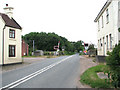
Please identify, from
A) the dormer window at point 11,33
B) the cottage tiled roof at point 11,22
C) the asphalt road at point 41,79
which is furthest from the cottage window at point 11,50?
the asphalt road at point 41,79

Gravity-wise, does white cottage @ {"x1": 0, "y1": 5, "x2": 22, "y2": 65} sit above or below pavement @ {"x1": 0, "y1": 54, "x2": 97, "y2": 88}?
above

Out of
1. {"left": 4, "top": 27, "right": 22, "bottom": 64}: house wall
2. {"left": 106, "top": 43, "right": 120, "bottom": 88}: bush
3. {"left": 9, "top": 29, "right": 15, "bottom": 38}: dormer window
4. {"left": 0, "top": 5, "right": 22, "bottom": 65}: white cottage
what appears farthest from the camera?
{"left": 9, "top": 29, "right": 15, "bottom": 38}: dormer window

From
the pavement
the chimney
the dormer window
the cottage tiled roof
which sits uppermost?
the chimney

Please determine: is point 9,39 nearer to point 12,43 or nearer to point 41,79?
point 12,43

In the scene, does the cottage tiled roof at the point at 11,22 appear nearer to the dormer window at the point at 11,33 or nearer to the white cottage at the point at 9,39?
the white cottage at the point at 9,39

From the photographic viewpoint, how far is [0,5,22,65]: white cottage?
63.9 feet

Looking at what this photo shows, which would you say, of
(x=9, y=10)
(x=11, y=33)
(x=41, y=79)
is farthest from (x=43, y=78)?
(x=9, y=10)

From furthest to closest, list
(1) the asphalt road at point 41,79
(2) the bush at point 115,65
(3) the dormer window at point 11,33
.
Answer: (3) the dormer window at point 11,33
(1) the asphalt road at point 41,79
(2) the bush at point 115,65

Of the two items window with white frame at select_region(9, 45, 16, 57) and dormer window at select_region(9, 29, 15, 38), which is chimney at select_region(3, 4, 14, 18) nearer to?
dormer window at select_region(9, 29, 15, 38)

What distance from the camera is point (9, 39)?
20484 millimetres

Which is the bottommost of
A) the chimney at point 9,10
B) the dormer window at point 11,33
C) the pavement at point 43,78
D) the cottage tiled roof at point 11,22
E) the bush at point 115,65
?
the pavement at point 43,78

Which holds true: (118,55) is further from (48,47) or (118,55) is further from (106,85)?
(48,47)

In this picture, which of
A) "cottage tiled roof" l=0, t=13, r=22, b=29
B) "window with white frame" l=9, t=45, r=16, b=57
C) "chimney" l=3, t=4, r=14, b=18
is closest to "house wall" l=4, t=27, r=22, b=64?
"window with white frame" l=9, t=45, r=16, b=57

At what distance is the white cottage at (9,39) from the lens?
63.9 feet
